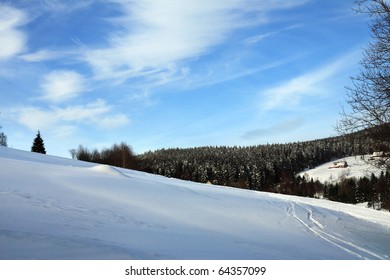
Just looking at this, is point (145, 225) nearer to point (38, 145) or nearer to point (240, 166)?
point (38, 145)

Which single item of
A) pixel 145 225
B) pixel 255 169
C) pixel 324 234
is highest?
pixel 255 169

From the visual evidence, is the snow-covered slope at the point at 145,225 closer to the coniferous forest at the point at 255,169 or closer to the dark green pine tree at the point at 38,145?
the dark green pine tree at the point at 38,145

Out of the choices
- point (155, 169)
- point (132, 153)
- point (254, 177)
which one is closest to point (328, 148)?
point (254, 177)

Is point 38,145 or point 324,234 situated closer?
point 324,234

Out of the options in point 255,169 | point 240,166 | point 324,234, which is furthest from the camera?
point 255,169

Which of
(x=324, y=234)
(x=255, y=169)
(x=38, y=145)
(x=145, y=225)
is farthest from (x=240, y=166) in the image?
(x=145, y=225)

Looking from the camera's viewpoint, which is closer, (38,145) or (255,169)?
(38,145)

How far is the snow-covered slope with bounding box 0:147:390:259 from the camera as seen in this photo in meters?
6.23

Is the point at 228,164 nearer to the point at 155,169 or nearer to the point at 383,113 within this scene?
the point at 155,169

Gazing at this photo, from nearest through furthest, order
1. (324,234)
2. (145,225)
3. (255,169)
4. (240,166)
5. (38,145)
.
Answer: (145,225)
(324,234)
(38,145)
(240,166)
(255,169)

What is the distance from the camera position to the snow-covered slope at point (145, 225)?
623 cm

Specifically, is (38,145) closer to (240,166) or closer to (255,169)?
(240,166)

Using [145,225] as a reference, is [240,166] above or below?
above

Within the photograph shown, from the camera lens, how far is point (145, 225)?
8.71 metres
